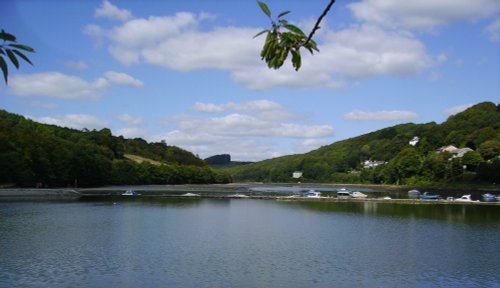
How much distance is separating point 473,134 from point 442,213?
113 meters

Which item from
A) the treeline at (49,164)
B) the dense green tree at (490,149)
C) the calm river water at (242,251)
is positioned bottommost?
the calm river water at (242,251)

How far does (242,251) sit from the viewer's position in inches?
1399

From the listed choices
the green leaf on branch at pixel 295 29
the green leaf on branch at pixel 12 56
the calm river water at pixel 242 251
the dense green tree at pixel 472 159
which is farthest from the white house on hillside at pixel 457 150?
the green leaf on branch at pixel 12 56

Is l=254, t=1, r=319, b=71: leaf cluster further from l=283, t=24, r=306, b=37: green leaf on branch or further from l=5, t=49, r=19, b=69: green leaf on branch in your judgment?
l=5, t=49, r=19, b=69: green leaf on branch

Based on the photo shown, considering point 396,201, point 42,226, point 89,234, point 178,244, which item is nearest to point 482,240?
point 178,244

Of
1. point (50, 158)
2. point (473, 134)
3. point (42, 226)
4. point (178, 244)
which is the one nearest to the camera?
point (178, 244)

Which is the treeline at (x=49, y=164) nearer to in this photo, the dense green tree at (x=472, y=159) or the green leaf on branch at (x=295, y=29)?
the green leaf on branch at (x=295, y=29)

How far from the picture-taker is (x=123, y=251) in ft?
114

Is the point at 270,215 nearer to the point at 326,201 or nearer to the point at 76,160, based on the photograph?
the point at 326,201

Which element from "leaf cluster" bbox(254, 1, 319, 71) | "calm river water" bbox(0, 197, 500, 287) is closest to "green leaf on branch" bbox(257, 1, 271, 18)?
"leaf cluster" bbox(254, 1, 319, 71)

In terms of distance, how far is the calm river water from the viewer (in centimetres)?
2698

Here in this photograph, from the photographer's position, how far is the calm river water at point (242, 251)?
88.5ft

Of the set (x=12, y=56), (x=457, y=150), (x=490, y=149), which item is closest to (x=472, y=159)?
(x=490, y=149)

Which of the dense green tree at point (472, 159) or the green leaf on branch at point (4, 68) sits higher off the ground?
the dense green tree at point (472, 159)
